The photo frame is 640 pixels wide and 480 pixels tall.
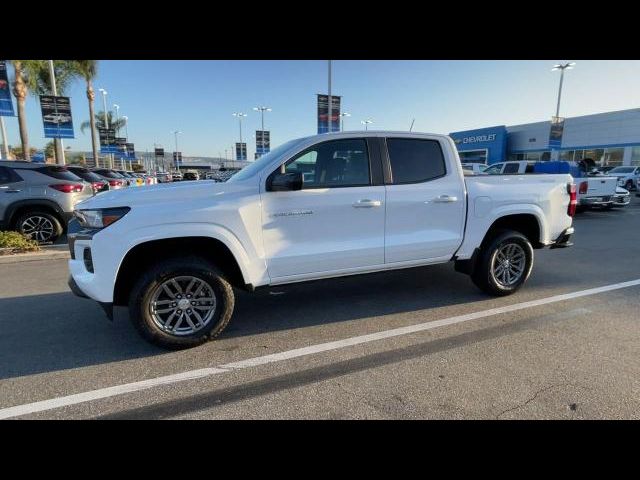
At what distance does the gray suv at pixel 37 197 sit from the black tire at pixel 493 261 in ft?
26.1

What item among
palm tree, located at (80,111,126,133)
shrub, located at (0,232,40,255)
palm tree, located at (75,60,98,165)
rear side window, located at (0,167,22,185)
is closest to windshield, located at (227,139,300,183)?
shrub, located at (0,232,40,255)

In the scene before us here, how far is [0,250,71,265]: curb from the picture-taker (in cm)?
656

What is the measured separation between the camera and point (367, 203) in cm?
373

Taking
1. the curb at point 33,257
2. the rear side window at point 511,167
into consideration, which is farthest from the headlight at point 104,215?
the rear side window at point 511,167

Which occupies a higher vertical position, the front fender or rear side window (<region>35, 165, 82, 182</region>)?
rear side window (<region>35, 165, 82, 182</region>)

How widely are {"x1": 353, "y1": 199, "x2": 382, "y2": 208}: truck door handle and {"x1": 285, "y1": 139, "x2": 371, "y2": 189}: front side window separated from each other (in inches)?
7.5

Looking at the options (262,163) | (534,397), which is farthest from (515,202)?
(262,163)

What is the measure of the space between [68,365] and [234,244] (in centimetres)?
171

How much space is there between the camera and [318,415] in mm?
2424

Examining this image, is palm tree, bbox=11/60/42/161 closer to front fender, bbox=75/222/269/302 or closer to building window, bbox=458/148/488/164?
front fender, bbox=75/222/269/302
